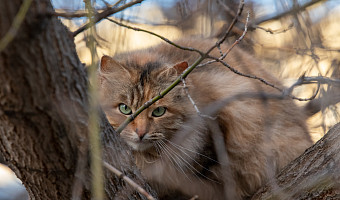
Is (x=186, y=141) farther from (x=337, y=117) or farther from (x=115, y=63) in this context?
(x=337, y=117)

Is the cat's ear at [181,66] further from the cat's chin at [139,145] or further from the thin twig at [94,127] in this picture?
the thin twig at [94,127]

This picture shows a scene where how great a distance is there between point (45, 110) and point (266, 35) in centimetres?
273

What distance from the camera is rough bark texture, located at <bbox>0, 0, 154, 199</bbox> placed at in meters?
1.03

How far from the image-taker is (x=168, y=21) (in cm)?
311

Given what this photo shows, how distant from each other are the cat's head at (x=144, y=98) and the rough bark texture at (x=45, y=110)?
2.46 ft

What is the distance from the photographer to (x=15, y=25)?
92 cm

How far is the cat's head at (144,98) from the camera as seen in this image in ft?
7.29

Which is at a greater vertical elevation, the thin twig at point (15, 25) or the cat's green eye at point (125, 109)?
the cat's green eye at point (125, 109)

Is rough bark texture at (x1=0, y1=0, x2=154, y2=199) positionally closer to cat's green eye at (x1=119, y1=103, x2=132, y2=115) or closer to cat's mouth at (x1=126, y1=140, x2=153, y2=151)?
cat's mouth at (x1=126, y1=140, x2=153, y2=151)

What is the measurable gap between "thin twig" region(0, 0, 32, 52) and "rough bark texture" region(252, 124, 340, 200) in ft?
4.46

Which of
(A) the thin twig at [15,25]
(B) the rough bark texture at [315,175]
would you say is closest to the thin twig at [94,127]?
(A) the thin twig at [15,25]

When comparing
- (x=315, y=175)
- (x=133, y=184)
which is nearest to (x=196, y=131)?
Result: (x=315, y=175)

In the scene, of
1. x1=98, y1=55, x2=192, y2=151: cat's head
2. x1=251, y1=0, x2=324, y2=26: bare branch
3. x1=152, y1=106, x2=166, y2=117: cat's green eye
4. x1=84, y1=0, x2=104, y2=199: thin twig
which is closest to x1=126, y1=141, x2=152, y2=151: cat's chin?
x1=98, y1=55, x2=192, y2=151: cat's head

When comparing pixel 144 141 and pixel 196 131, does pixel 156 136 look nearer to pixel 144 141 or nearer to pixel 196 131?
pixel 144 141
